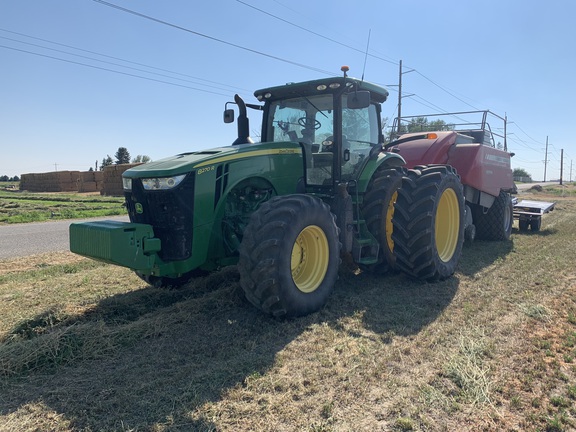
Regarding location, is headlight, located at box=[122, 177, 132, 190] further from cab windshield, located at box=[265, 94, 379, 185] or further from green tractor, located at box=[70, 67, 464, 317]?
cab windshield, located at box=[265, 94, 379, 185]

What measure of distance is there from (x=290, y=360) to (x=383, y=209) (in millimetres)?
2716

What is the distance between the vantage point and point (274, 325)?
4.11 metres

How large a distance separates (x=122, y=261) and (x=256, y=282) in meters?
1.17

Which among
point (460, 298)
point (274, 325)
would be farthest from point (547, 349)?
point (274, 325)

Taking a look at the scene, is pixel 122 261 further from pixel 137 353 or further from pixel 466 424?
pixel 466 424

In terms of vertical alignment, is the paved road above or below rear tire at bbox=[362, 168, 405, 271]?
below

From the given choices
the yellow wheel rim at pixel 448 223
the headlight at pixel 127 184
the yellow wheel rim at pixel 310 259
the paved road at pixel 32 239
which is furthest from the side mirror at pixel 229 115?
the paved road at pixel 32 239

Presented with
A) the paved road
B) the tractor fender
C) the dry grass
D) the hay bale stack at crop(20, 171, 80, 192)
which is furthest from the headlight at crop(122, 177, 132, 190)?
the hay bale stack at crop(20, 171, 80, 192)

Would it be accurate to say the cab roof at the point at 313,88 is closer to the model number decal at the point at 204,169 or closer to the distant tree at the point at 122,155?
the model number decal at the point at 204,169

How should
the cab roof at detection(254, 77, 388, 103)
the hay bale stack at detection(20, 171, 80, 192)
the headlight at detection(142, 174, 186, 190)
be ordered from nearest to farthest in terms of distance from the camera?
1. the headlight at detection(142, 174, 186, 190)
2. the cab roof at detection(254, 77, 388, 103)
3. the hay bale stack at detection(20, 171, 80, 192)

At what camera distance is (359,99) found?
4.89 meters

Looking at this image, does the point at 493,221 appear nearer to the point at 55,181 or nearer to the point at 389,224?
the point at 389,224

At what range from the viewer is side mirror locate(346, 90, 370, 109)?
4848 mm

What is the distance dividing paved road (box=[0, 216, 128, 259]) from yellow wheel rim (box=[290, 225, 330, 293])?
251 inches
